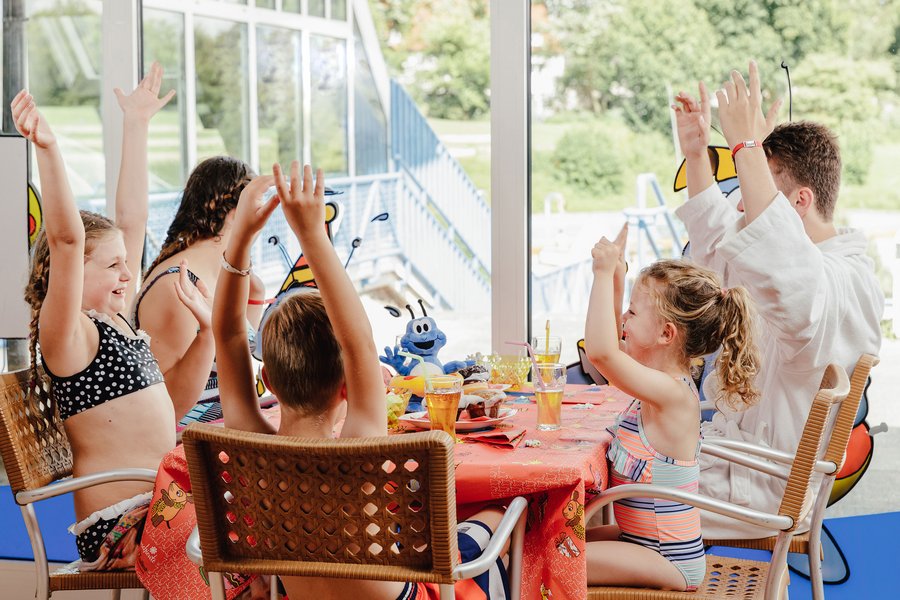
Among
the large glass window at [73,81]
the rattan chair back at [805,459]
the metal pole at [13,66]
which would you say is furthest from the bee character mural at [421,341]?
the metal pole at [13,66]

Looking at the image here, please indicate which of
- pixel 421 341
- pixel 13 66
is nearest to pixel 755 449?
pixel 421 341

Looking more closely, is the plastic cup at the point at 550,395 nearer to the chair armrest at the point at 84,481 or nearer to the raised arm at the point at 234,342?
the raised arm at the point at 234,342

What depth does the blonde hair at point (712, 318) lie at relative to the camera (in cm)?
211

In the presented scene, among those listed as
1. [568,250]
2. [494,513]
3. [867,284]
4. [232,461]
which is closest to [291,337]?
[232,461]

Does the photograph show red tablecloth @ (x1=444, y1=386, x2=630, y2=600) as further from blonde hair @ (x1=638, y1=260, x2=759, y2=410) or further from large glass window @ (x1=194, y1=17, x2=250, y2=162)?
large glass window @ (x1=194, y1=17, x2=250, y2=162)

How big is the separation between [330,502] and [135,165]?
195 cm

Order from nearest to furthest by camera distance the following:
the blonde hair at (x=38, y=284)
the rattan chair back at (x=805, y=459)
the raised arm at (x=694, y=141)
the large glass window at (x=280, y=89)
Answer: the rattan chair back at (x=805, y=459) → the blonde hair at (x=38, y=284) → the raised arm at (x=694, y=141) → the large glass window at (x=280, y=89)

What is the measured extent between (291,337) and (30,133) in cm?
83

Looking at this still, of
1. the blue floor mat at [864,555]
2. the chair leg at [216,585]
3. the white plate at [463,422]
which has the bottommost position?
the blue floor mat at [864,555]

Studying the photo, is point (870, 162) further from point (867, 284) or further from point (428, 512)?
point (428, 512)

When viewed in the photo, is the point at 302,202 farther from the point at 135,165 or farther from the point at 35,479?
the point at 135,165

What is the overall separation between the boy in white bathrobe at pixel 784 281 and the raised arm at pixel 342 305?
1.01 meters

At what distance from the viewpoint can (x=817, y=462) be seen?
213 centimetres

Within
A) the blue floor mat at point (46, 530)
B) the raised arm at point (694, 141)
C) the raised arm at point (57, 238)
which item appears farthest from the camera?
the blue floor mat at point (46, 530)
